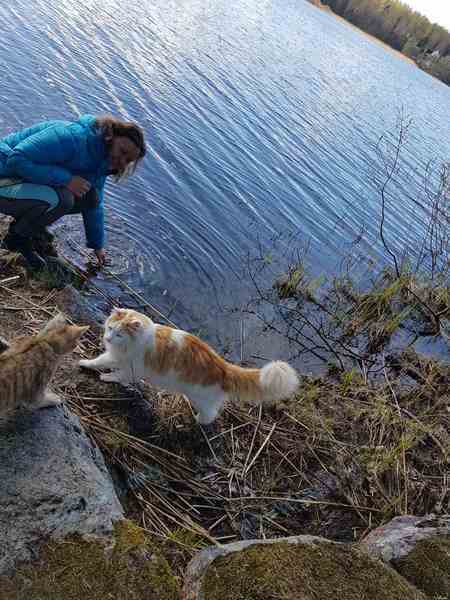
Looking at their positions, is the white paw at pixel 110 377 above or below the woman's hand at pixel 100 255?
above

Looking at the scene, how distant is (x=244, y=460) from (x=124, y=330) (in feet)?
5.00

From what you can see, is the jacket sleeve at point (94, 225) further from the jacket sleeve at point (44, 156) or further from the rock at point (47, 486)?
the rock at point (47, 486)

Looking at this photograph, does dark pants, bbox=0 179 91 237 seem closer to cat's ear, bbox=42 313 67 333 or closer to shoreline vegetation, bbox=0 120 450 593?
shoreline vegetation, bbox=0 120 450 593

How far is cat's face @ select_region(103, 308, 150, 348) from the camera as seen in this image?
3809 millimetres

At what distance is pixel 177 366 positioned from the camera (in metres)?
3.86

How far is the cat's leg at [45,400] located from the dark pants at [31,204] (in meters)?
2.73

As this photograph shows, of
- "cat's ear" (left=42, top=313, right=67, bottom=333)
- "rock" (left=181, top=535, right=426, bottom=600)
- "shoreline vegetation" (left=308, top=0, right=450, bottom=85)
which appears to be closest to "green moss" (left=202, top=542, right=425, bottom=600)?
"rock" (left=181, top=535, right=426, bottom=600)

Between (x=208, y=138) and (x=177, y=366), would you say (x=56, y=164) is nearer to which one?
(x=177, y=366)

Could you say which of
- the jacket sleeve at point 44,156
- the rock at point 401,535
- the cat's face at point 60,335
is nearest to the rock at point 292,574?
the rock at point 401,535

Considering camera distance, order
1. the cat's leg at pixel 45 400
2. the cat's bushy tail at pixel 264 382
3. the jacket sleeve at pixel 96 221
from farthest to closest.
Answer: the jacket sleeve at pixel 96 221
the cat's bushy tail at pixel 264 382
the cat's leg at pixel 45 400

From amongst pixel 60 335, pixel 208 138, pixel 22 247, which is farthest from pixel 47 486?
pixel 208 138

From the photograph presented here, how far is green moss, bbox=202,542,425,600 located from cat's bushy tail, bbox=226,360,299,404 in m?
1.29

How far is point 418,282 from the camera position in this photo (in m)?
8.79

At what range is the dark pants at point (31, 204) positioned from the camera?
4.99 m
